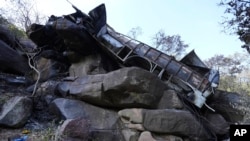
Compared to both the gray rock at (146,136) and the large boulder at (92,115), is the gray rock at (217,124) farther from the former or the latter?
the large boulder at (92,115)

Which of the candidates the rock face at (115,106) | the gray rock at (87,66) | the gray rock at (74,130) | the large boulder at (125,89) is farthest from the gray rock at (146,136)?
the gray rock at (87,66)

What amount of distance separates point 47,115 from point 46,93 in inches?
40.2

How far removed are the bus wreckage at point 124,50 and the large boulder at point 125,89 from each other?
1431 mm

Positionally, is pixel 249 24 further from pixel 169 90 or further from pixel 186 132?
pixel 186 132

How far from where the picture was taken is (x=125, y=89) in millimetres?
6434

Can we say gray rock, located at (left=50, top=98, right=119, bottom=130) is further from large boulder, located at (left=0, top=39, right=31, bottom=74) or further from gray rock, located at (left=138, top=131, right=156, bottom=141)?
large boulder, located at (left=0, top=39, right=31, bottom=74)

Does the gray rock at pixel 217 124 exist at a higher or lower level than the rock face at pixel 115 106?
lower

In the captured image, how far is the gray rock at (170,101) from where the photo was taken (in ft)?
21.7

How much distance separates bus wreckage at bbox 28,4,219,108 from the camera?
7.88 m

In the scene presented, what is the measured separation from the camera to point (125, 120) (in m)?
6.59

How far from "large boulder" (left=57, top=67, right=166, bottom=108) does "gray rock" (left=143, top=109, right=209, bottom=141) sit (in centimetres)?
45

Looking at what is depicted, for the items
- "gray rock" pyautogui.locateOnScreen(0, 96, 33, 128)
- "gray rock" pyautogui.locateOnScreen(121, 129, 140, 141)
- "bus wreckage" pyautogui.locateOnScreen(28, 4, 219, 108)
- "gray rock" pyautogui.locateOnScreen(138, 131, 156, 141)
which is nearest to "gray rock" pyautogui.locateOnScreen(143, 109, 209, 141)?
"gray rock" pyautogui.locateOnScreen(138, 131, 156, 141)

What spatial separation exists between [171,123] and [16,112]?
3483mm

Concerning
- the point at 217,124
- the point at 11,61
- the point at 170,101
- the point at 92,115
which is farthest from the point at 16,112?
the point at 217,124
